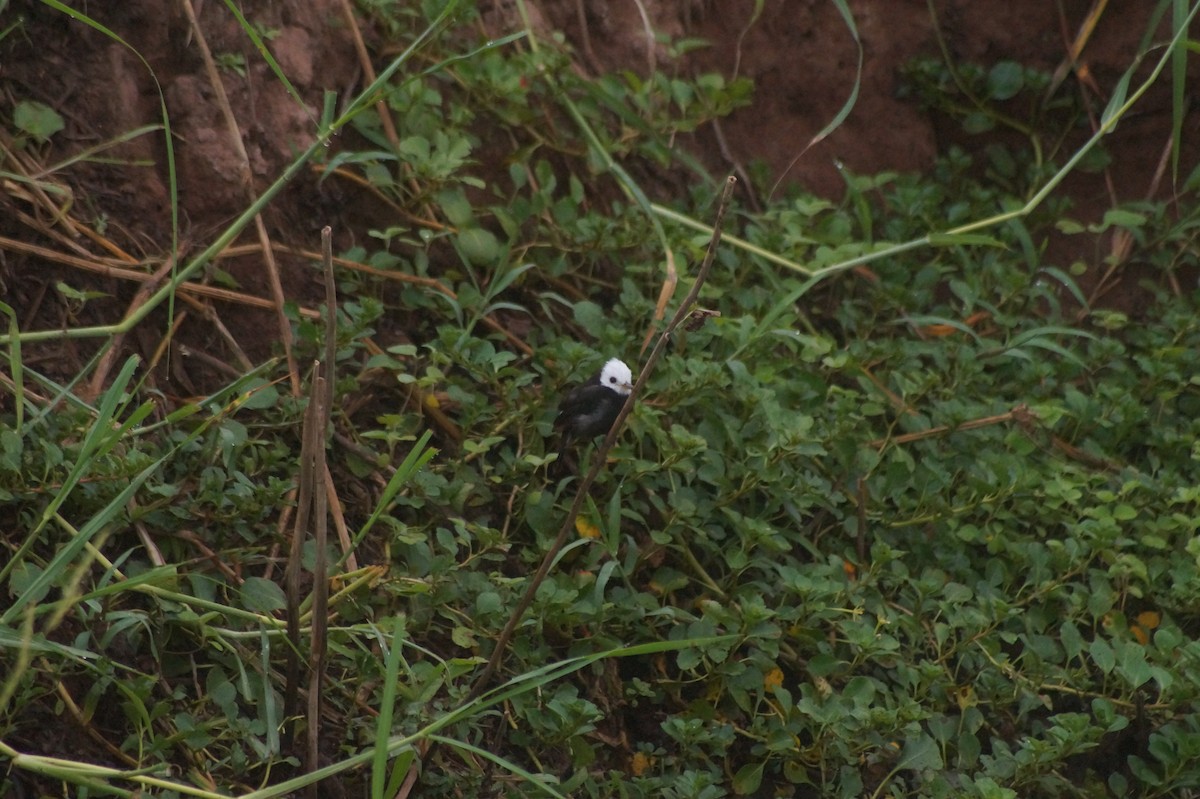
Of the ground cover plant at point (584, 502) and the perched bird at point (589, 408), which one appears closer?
the ground cover plant at point (584, 502)

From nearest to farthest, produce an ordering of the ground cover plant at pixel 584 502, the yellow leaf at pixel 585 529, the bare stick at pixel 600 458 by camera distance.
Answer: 1. the bare stick at pixel 600 458
2. the ground cover plant at pixel 584 502
3. the yellow leaf at pixel 585 529

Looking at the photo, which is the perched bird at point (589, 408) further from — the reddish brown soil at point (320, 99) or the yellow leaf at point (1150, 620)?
the yellow leaf at point (1150, 620)

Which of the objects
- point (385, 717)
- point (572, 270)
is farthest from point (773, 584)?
point (385, 717)

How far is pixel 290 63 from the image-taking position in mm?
3307

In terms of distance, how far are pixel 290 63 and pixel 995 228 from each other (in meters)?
2.29

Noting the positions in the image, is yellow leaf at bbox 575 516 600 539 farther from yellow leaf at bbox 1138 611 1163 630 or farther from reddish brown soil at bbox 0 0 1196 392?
yellow leaf at bbox 1138 611 1163 630

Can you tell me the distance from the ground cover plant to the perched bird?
0.22 ft

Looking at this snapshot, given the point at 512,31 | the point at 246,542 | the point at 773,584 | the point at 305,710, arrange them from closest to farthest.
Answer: the point at 305,710
the point at 246,542
the point at 773,584
the point at 512,31

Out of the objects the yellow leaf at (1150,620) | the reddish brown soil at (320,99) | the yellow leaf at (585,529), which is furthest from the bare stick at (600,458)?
the yellow leaf at (1150,620)

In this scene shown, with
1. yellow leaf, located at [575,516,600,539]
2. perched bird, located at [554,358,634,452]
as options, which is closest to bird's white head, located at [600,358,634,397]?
perched bird, located at [554,358,634,452]

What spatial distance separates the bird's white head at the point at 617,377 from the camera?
3.02m

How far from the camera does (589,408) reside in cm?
298

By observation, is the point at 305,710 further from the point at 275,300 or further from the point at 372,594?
the point at 275,300

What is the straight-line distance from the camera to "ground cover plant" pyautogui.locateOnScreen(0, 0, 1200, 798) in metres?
2.30
